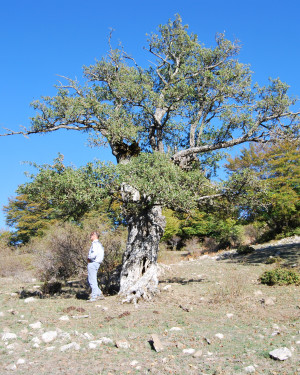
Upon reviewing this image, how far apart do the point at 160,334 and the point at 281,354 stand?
2166 mm

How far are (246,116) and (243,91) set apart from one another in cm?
163

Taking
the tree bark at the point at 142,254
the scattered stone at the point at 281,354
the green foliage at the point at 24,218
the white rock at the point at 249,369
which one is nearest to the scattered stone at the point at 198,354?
the white rock at the point at 249,369

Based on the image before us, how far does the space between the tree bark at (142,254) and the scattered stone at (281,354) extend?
4.92 m

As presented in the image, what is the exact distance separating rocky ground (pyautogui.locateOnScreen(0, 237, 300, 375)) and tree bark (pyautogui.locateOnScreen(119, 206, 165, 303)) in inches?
23.8

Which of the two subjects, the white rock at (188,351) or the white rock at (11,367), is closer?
the white rock at (11,367)

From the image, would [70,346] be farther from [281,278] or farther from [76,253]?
[281,278]

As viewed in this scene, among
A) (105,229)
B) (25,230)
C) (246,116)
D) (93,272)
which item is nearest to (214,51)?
(246,116)

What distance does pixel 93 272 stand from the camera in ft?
30.7

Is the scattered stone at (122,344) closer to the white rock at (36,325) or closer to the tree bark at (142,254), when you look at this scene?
the white rock at (36,325)

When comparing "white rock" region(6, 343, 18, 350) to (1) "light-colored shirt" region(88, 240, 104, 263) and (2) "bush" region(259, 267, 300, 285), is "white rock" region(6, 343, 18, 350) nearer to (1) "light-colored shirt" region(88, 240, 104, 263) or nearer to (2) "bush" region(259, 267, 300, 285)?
(1) "light-colored shirt" region(88, 240, 104, 263)

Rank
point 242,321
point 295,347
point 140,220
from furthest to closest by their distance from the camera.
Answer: point 140,220, point 242,321, point 295,347

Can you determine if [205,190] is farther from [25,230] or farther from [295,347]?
[25,230]

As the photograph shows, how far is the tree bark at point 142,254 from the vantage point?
9.70 metres

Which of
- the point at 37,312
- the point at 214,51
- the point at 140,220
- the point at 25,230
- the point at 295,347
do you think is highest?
the point at 214,51
